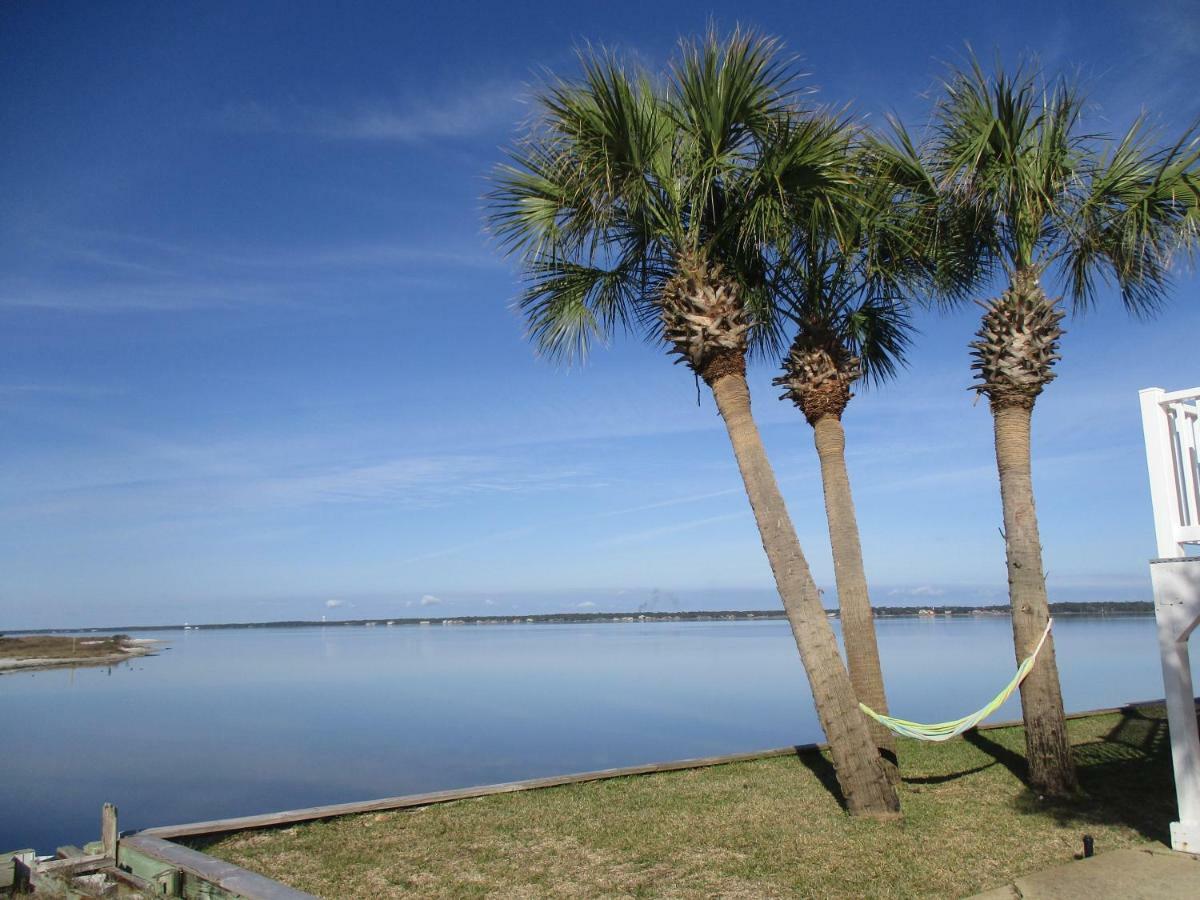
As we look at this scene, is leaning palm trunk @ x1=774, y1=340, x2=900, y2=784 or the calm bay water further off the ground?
leaning palm trunk @ x1=774, y1=340, x2=900, y2=784

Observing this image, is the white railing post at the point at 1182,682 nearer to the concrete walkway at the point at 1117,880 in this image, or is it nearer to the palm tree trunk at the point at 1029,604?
the concrete walkway at the point at 1117,880

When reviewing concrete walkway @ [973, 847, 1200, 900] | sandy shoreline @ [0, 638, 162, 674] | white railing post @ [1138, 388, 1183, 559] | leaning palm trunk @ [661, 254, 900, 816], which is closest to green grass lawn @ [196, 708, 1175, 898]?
concrete walkway @ [973, 847, 1200, 900]

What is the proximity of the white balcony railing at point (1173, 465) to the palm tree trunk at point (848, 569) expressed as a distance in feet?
9.91

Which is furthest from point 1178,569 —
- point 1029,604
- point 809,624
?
point 809,624

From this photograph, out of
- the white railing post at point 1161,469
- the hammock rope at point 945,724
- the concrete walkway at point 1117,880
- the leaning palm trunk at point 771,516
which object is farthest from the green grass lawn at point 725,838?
the white railing post at point 1161,469

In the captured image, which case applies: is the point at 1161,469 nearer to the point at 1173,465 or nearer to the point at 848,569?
the point at 1173,465

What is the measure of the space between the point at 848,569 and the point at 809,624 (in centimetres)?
179

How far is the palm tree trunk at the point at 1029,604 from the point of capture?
7875 millimetres

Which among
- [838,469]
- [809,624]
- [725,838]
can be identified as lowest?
[725,838]

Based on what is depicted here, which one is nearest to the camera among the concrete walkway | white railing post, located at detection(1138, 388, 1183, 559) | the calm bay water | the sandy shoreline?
the concrete walkway

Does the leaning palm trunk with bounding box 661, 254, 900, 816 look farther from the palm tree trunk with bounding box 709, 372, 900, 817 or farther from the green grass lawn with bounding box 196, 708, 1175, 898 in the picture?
the green grass lawn with bounding box 196, 708, 1175, 898

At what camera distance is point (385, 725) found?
22.1 metres

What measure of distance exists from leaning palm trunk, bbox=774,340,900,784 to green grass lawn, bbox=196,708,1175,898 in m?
1.28

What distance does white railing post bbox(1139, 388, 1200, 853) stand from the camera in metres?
6.21
